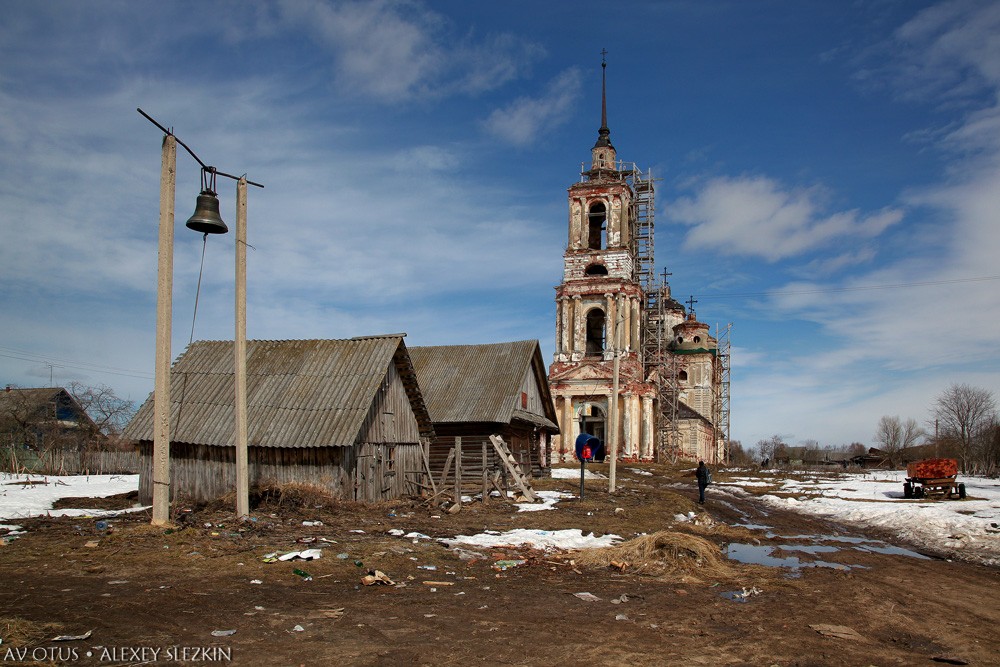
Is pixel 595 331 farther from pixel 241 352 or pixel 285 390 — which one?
pixel 241 352

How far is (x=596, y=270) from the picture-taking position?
5641cm

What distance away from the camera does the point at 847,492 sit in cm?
3416

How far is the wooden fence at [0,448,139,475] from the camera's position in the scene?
109 ft

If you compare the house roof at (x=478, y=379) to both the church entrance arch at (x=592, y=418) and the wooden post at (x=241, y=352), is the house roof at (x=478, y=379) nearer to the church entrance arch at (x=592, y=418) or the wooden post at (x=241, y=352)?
the wooden post at (x=241, y=352)

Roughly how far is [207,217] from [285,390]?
28.3ft

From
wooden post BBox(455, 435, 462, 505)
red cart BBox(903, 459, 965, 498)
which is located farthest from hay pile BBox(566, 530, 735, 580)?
red cart BBox(903, 459, 965, 498)

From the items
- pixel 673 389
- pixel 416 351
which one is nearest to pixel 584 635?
pixel 416 351

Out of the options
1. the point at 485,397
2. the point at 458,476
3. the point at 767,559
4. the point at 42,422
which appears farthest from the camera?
the point at 42,422

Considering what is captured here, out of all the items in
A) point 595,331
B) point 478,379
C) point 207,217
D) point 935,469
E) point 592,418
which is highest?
point 595,331

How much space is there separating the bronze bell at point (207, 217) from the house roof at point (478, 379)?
17.8m

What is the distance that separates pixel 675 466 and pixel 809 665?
1855 inches

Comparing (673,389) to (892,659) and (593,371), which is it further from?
(892,659)

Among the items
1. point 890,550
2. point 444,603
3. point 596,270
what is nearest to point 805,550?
point 890,550

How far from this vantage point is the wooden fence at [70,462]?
33094 millimetres
